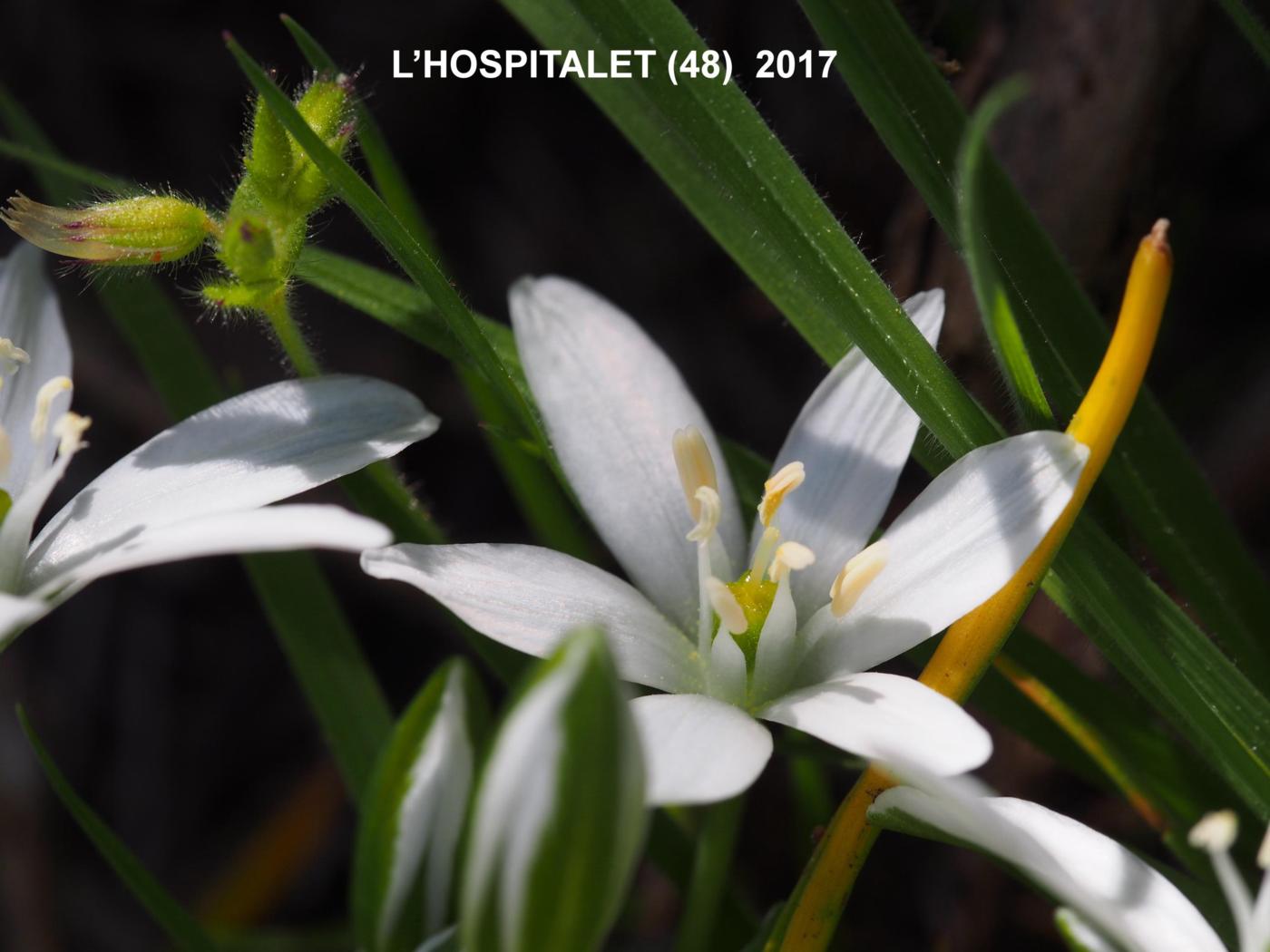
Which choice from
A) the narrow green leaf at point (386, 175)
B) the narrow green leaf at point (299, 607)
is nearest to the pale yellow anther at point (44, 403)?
the narrow green leaf at point (299, 607)

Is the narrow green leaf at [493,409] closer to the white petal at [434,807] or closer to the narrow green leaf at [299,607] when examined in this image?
the narrow green leaf at [299,607]

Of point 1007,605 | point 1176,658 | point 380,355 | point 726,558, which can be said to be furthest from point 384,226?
point 380,355

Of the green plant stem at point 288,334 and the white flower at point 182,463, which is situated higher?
the green plant stem at point 288,334

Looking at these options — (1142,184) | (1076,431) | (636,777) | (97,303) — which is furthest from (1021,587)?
(97,303)

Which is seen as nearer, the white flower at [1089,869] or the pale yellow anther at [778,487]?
the white flower at [1089,869]

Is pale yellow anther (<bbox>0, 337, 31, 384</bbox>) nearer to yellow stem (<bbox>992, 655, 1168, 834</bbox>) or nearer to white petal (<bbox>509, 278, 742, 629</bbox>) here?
white petal (<bbox>509, 278, 742, 629</bbox>)

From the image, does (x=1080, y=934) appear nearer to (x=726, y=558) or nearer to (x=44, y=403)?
(x=726, y=558)

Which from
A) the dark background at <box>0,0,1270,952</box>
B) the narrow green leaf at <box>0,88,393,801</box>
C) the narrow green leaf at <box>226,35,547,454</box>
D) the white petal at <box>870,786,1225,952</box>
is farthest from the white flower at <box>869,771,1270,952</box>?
the dark background at <box>0,0,1270,952</box>
